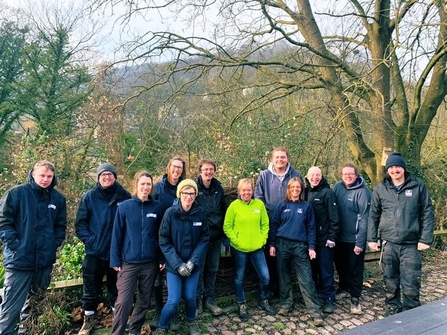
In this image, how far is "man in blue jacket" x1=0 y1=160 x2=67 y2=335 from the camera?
11.0 ft

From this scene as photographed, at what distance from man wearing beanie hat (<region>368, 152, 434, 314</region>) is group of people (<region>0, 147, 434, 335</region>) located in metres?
0.01

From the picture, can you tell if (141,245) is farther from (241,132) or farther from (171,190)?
(241,132)

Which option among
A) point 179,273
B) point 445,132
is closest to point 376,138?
point 445,132

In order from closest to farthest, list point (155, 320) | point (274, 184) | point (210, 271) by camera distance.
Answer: point (155, 320) → point (210, 271) → point (274, 184)

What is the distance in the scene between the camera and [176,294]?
365 cm

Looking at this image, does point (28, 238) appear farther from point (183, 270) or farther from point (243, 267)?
point (243, 267)

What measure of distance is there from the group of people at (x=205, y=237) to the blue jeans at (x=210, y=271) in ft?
0.04

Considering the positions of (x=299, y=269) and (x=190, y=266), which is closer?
(x=190, y=266)

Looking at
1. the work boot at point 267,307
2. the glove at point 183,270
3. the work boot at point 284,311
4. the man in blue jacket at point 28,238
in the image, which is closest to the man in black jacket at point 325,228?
the work boot at point 284,311

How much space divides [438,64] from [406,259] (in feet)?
16.0

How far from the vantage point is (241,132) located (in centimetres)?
752

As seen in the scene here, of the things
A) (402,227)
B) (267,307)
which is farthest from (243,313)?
(402,227)

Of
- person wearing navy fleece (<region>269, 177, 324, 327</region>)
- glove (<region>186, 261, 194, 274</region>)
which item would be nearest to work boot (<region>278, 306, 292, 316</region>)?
person wearing navy fleece (<region>269, 177, 324, 327</region>)

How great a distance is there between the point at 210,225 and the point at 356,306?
7.19ft
